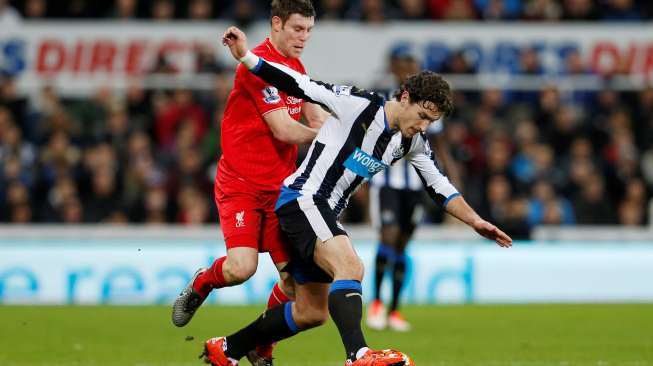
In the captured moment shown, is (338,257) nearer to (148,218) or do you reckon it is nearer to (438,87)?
(438,87)

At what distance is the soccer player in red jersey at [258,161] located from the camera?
7316 mm

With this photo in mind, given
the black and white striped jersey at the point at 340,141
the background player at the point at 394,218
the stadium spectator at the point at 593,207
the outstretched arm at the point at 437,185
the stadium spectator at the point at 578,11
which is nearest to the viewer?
the black and white striped jersey at the point at 340,141

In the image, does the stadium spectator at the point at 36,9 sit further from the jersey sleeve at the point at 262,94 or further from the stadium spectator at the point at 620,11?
the jersey sleeve at the point at 262,94

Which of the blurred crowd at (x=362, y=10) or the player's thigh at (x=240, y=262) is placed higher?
the blurred crowd at (x=362, y=10)

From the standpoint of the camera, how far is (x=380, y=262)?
11023 millimetres

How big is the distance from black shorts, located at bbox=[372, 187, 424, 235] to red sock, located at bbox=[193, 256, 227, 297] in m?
3.52

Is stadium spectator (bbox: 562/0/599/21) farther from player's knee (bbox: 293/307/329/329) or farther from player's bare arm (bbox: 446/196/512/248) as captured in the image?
player's knee (bbox: 293/307/329/329)

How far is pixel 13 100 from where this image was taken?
52.1 ft

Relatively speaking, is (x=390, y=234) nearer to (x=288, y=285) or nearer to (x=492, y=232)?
(x=288, y=285)

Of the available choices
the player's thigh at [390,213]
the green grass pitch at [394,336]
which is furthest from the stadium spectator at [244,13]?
the player's thigh at [390,213]

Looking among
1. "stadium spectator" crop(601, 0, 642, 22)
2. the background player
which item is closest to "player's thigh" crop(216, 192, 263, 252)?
the background player

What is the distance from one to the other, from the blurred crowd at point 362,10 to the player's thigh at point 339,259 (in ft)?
35.2

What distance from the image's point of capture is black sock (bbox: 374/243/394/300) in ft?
36.1

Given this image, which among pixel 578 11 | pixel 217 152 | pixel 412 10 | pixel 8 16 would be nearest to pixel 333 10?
pixel 412 10
